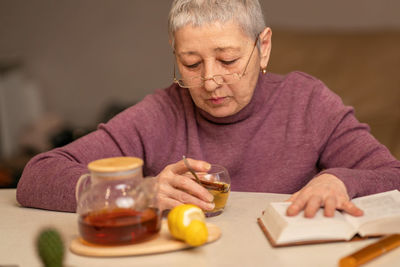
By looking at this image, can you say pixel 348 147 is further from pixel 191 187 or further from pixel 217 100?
pixel 191 187

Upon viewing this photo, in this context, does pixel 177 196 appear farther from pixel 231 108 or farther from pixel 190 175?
pixel 231 108

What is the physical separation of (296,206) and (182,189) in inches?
11.2

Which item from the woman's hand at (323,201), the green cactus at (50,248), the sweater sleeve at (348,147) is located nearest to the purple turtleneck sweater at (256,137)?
the sweater sleeve at (348,147)

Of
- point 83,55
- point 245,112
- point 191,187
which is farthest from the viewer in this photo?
point 83,55

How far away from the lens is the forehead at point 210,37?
1.48 metres

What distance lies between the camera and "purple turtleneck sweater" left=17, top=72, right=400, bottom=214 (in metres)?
1.61

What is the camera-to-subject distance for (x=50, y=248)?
849 mm

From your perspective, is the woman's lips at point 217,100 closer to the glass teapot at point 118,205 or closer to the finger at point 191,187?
the finger at point 191,187

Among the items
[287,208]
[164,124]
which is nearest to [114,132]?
[164,124]

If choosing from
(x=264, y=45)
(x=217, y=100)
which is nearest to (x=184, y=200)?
(x=217, y=100)

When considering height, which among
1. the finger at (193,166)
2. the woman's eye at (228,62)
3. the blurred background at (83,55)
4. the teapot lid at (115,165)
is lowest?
the blurred background at (83,55)

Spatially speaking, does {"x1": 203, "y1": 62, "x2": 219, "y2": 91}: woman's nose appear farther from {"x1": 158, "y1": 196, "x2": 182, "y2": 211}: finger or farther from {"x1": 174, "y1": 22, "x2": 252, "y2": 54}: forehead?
{"x1": 158, "y1": 196, "x2": 182, "y2": 211}: finger

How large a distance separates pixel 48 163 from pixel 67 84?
2.87 meters

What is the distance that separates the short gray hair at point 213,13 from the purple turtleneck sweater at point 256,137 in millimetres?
270
